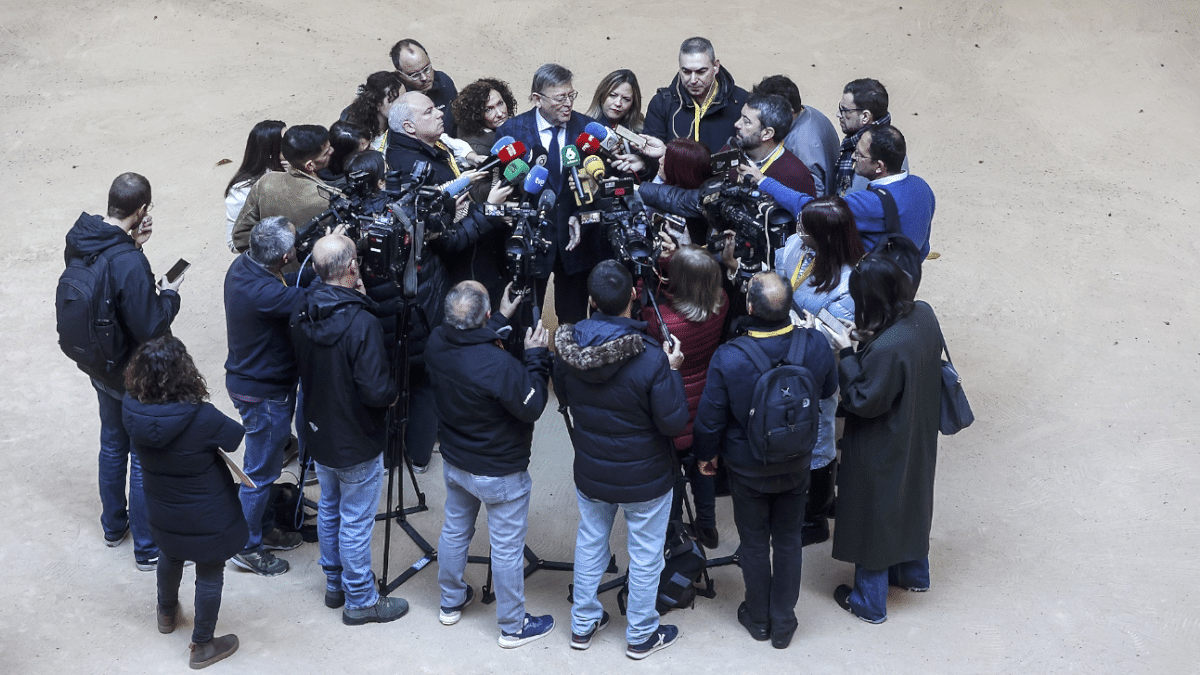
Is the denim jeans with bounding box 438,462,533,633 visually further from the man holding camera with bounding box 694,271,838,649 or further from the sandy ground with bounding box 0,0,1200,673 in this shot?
the man holding camera with bounding box 694,271,838,649

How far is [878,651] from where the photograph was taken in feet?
14.8

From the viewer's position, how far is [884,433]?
4.49m

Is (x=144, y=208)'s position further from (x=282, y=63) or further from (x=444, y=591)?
(x=282, y=63)

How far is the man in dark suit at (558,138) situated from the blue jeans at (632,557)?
1602mm

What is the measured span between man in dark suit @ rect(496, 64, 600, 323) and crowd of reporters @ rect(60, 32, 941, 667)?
0.04 metres

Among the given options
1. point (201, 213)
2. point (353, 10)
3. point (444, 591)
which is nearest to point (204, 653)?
point (444, 591)

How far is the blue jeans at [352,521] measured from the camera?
454cm

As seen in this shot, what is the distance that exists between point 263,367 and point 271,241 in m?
0.58

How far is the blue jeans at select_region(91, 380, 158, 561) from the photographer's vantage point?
494cm

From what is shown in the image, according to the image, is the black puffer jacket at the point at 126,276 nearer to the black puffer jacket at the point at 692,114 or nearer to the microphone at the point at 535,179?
the microphone at the point at 535,179

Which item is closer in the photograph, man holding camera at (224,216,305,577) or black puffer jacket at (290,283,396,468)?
black puffer jacket at (290,283,396,468)

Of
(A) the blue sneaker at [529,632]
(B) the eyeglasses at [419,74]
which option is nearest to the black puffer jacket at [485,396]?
(A) the blue sneaker at [529,632]

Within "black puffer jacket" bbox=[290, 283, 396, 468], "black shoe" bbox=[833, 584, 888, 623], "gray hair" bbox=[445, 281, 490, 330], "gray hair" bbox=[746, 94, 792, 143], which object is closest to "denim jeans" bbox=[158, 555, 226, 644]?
"black puffer jacket" bbox=[290, 283, 396, 468]

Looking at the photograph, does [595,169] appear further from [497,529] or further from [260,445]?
[260,445]
